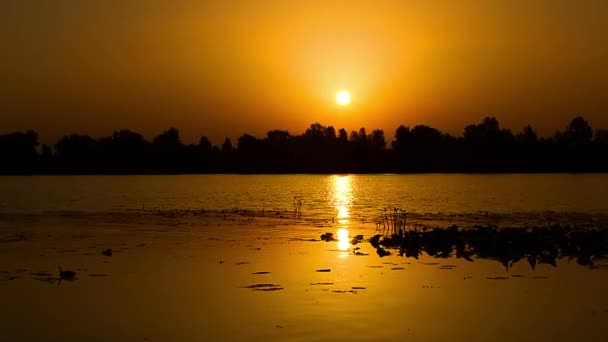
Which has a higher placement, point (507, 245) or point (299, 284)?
point (507, 245)

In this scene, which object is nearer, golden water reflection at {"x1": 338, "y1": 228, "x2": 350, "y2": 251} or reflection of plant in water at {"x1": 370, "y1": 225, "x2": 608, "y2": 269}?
reflection of plant in water at {"x1": 370, "y1": 225, "x2": 608, "y2": 269}

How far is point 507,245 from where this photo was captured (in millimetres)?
27312

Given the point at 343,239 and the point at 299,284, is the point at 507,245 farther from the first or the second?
the point at 299,284

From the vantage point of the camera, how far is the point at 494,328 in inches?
611

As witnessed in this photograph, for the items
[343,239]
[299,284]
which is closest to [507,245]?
[343,239]

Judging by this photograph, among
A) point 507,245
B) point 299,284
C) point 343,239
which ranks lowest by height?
point 299,284

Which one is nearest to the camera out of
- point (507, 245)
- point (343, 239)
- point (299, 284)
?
point (299, 284)

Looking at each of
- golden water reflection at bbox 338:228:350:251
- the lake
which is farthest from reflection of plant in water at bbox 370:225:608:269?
golden water reflection at bbox 338:228:350:251

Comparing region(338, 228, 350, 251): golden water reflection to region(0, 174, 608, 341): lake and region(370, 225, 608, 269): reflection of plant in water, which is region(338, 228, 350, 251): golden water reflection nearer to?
region(0, 174, 608, 341): lake

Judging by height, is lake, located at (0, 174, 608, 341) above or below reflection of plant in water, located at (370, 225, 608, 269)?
below

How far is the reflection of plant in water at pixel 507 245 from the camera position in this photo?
25.9m

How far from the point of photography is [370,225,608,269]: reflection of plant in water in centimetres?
2591

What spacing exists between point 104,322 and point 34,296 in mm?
3522

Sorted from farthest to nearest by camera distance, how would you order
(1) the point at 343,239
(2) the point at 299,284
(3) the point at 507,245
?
1. (1) the point at 343,239
2. (3) the point at 507,245
3. (2) the point at 299,284
